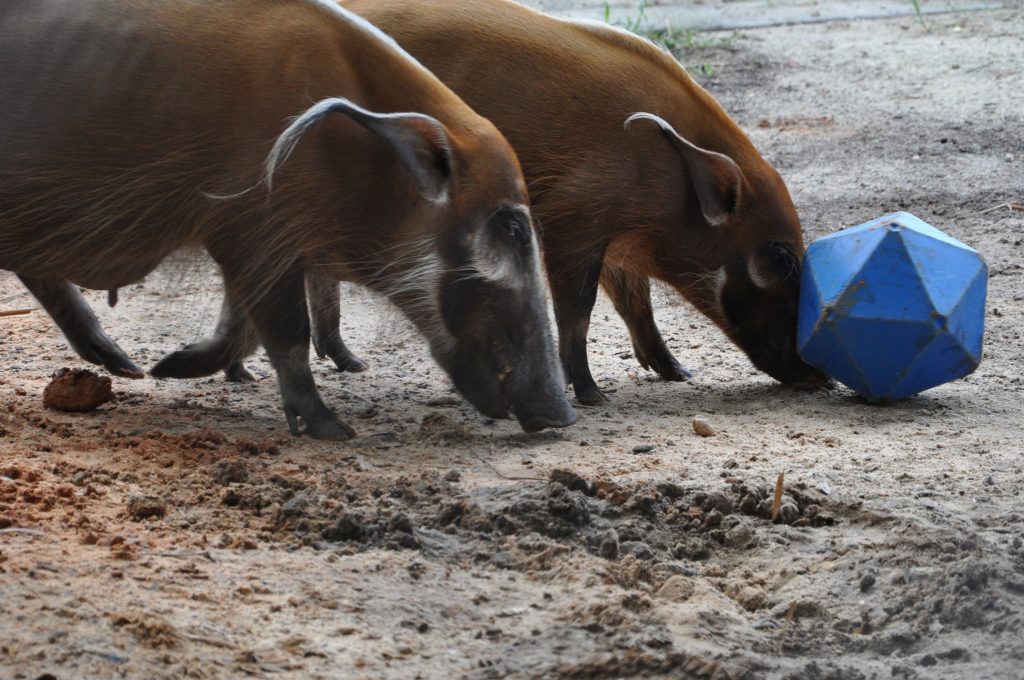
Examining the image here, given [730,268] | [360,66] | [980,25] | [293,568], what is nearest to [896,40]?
[980,25]

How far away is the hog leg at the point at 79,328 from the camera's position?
5242 millimetres

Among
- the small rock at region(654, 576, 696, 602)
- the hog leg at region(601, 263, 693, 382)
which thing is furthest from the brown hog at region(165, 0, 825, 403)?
the small rock at region(654, 576, 696, 602)

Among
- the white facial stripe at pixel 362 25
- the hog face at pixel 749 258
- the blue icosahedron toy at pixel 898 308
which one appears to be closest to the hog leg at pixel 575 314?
the hog face at pixel 749 258

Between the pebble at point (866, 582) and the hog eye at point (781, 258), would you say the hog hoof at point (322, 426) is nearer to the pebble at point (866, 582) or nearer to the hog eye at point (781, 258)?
the hog eye at point (781, 258)

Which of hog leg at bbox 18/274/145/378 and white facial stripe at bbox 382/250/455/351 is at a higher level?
white facial stripe at bbox 382/250/455/351

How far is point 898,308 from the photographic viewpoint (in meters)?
4.65

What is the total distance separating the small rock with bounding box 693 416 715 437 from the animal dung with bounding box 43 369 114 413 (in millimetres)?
2038

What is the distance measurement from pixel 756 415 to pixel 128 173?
91.7 inches

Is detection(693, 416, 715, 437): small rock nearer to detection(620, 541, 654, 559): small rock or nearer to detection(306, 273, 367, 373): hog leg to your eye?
detection(620, 541, 654, 559): small rock

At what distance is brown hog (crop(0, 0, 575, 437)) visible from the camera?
434 cm

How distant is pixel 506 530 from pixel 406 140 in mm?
1334

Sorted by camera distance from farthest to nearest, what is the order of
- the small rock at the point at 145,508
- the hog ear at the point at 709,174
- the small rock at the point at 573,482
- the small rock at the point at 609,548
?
1. the hog ear at the point at 709,174
2. the small rock at the point at 573,482
3. the small rock at the point at 145,508
4. the small rock at the point at 609,548

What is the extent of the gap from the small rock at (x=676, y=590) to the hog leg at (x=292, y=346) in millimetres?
1631

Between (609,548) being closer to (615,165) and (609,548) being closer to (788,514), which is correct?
(788,514)
